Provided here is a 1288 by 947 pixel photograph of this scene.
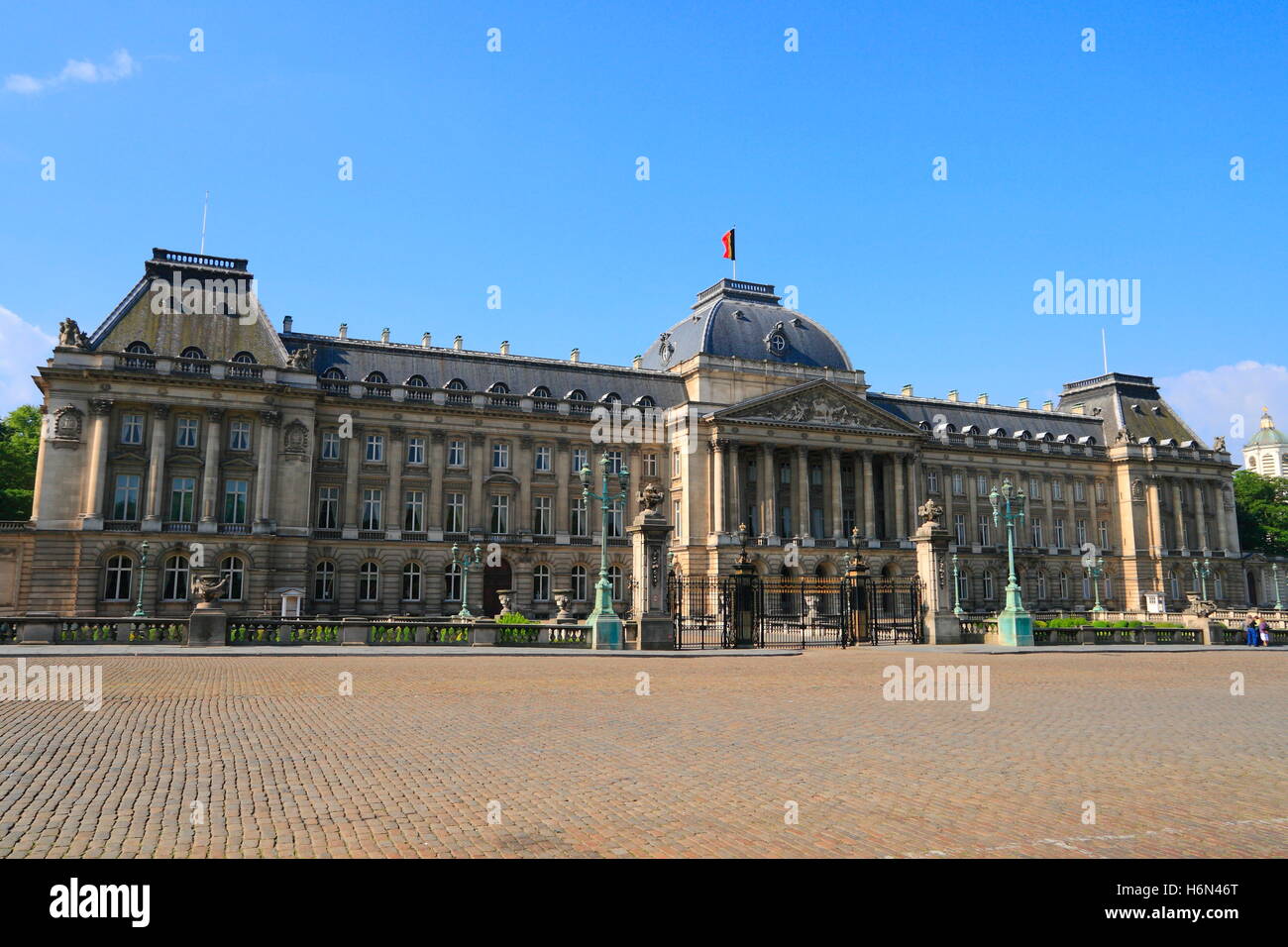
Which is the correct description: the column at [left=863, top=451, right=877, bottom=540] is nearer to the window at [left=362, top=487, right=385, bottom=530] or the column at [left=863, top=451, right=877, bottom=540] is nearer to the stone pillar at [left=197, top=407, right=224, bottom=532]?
the window at [left=362, top=487, right=385, bottom=530]

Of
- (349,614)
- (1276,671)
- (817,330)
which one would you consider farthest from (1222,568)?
(349,614)

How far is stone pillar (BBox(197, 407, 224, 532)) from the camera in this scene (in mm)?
55625

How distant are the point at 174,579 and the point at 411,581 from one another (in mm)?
14100

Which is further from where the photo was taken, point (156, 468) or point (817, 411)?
point (817, 411)

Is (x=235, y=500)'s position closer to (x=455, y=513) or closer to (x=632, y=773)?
(x=455, y=513)

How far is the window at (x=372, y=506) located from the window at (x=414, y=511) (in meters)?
1.72

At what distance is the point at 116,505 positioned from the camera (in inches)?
2149

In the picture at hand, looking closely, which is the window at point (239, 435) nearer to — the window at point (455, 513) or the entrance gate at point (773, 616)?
the window at point (455, 513)

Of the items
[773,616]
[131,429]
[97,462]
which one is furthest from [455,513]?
[773,616]

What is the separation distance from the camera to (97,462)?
5362 cm

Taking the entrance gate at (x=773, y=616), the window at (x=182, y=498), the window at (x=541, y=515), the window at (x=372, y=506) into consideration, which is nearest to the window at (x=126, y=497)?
the window at (x=182, y=498)

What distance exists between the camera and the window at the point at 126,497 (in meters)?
54.6
